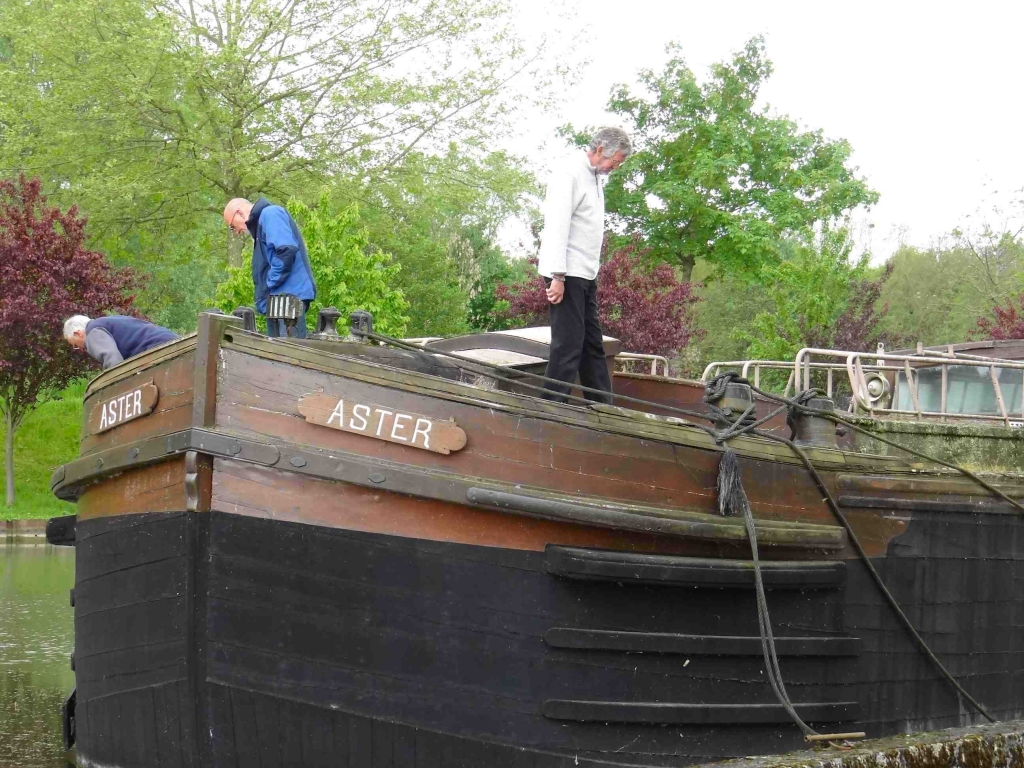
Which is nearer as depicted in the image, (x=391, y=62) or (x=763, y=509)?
(x=763, y=509)

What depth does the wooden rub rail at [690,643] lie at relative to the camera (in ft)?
16.1

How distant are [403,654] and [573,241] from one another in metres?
2.21

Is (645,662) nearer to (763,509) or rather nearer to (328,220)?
(763,509)

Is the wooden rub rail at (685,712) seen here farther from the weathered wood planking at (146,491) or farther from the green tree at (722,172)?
the green tree at (722,172)

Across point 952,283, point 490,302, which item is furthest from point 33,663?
point 952,283

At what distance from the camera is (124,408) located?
5348 millimetres

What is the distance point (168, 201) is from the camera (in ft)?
82.7

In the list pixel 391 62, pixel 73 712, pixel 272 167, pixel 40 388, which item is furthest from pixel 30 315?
pixel 73 712

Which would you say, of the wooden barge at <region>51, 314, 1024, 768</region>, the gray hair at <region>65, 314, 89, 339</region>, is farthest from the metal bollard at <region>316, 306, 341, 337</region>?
the gray hair at <region>65, 314, 89, 339</region>

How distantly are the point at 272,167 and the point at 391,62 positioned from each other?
3658mm

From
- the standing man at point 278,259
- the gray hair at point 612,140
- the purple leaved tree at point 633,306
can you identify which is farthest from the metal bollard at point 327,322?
the purple leaved tree at point 633,306

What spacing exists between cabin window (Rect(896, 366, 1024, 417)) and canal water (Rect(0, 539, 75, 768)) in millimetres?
6088

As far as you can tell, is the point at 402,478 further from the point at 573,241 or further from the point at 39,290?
the point at 39,290

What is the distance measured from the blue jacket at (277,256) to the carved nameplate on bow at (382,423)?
128 cm
